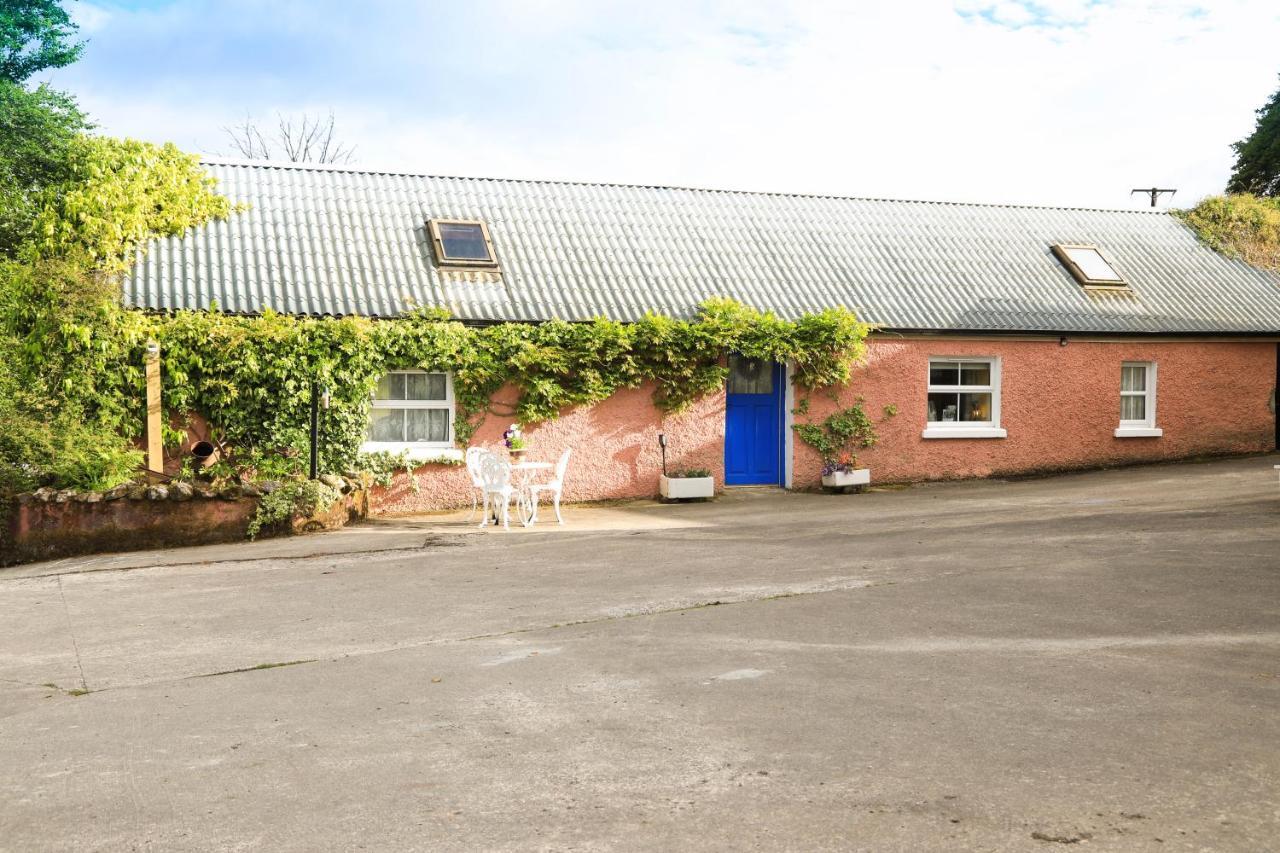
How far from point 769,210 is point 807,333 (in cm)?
448

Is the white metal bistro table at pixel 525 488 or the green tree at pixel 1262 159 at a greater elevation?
the green tree at pixel 1262 159

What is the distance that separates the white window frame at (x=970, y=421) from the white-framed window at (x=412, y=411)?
7847 mm

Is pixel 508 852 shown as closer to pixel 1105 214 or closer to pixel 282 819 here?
pixel 282 819

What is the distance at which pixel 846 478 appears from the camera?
17.6 metres

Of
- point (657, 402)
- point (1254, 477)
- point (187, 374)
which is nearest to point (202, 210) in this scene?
point (187, 374)

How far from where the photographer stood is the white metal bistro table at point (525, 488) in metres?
14.1

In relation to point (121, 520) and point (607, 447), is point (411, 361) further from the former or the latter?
point (121, 520)

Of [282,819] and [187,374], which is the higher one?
[187,374]

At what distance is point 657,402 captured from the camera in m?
17.0

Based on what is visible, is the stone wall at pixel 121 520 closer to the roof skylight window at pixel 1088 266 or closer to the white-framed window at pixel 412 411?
the white-framed window at pixel 412 411

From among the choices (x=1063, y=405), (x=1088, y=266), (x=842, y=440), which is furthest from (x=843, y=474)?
(x=1088, y=266)

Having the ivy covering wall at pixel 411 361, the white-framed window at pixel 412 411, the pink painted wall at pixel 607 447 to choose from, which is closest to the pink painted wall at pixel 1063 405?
the ivy covering wall at pixel 411 361

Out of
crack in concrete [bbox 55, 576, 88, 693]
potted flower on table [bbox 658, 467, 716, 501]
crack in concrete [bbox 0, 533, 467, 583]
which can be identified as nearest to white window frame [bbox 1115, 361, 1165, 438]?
potted flower on table [bbox 658, 467, 716, 501]

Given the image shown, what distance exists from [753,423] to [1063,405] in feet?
18.7
